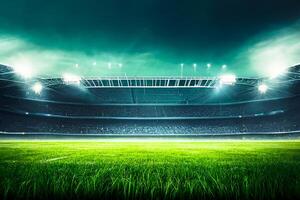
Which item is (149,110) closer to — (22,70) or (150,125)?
(150,125)

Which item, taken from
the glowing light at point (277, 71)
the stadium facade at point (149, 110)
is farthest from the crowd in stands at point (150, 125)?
the glowing light at point (277, 71)

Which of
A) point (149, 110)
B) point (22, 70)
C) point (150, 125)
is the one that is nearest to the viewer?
point (22, 70)

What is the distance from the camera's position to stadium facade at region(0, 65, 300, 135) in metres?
50.0

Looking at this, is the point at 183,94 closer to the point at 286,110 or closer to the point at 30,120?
the point at 286,110

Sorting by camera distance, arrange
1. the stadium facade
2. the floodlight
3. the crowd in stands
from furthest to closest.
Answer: the crowd in stands
the stadium facade
the floodlight

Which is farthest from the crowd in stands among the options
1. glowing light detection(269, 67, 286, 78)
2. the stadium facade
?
glowing light detection(269, 67, 286, 78)

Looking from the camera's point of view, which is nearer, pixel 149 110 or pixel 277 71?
pixel 277 71

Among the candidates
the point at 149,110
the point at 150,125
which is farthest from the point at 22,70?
the point at 150,125

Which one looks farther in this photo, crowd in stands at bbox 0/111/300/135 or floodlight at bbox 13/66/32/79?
crowd in stands at bbox 0/111/300/135

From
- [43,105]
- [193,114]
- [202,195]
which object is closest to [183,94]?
[193,114]

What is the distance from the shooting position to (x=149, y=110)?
5922 centimetres

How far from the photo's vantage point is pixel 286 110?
171 feet

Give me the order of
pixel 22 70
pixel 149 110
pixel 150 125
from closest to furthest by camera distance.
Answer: pixel 22 70 < pixel 150 125 < pixel 149 110

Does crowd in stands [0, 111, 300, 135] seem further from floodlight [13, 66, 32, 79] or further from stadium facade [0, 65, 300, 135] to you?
floodlight [13, 66, 32, 79]
